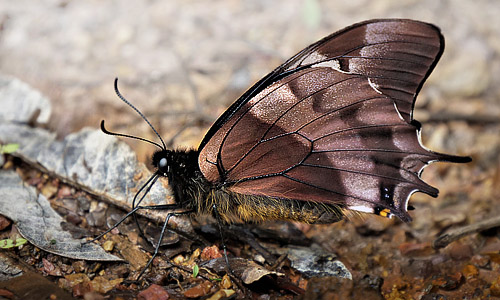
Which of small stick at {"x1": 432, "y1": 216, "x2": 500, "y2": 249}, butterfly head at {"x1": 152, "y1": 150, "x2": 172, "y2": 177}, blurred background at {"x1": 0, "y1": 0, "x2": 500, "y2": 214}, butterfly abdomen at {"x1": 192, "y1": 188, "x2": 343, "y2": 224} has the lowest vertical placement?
small stick at {"x1": 432, "y1": 216, "x2": 500, "y2": 249}

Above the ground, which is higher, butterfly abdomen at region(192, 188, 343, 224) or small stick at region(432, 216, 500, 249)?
butterfly abdomen at region(192, 188, 343, 224)

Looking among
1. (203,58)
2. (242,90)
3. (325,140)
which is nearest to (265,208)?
(325,140)

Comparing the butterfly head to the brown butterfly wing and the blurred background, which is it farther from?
the blurred background

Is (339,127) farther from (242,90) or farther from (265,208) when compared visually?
(242,90)

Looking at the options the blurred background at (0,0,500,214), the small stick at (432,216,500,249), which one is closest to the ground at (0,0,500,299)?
the blurred background at (0,0,500,214)

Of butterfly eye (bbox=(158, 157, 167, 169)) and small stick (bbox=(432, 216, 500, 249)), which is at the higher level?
butterfly eye (bbox=(158, 157, 167, 169))

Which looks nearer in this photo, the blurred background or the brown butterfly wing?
the brown butterfly wing

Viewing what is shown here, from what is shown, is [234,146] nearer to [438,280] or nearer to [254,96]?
[254,96]

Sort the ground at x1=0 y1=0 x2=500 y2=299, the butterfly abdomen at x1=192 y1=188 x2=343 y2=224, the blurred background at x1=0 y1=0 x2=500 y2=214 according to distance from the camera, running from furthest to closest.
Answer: the blurred background at x1=0 y1=0 x2=500 y2=214 → the butterfly abdomen at x1=192 y1=188 x2=343 y2=224 → the ground at x1=0 y1=0 x2=500 y2=299

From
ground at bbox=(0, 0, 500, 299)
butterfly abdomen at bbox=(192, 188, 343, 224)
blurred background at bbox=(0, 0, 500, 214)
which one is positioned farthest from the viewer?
blurred background at bbox=(0, 0, 500, 214)
